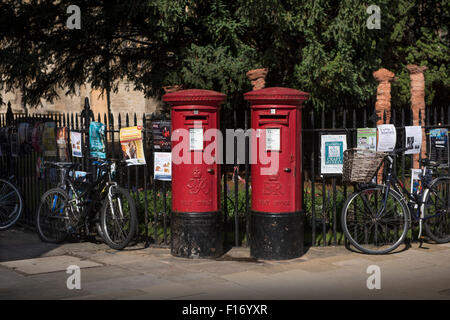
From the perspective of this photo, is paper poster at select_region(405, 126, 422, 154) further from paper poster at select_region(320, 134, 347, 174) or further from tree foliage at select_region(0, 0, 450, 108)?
tree foliage at select_region(0, 0, 450, 108)

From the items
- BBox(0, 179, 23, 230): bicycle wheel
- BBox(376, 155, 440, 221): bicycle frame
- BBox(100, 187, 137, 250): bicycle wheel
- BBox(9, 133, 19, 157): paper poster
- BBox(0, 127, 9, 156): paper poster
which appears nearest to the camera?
BBox(376, 155, 440, 221): bicycle frame

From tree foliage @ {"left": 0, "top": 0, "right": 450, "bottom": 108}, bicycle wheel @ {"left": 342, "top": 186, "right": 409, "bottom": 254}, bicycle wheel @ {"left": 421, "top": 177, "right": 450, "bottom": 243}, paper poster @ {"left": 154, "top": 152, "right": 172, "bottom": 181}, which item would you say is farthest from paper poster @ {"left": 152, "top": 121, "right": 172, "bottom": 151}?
tree foliage @ {"left": 0, "top": 0, "right": 450, "bottom": 108}

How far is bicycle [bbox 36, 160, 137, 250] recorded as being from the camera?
7.39m

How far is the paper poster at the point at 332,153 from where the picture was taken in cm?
744

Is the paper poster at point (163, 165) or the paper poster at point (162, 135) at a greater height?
the paper poster at point (162, 135)

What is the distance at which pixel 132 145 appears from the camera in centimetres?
766

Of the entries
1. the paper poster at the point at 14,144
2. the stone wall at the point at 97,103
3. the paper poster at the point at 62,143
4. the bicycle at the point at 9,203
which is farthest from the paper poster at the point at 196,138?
the stone wall at the point at 97,103

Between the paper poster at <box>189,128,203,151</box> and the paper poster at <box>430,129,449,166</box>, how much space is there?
10.1 ft

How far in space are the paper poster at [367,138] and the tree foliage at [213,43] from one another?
20.8 ft

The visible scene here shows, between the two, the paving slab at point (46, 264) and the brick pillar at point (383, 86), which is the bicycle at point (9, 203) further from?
the brick pillar at point (383, 86)

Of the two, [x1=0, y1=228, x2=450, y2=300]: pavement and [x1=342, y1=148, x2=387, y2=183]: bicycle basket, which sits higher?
[x1=342, y1=148, x2=387, y2=183]: bicycle basket

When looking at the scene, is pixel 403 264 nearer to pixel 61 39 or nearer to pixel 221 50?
pixel 221 50

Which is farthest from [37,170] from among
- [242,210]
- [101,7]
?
[101,7]

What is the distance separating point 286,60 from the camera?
15.6 m
